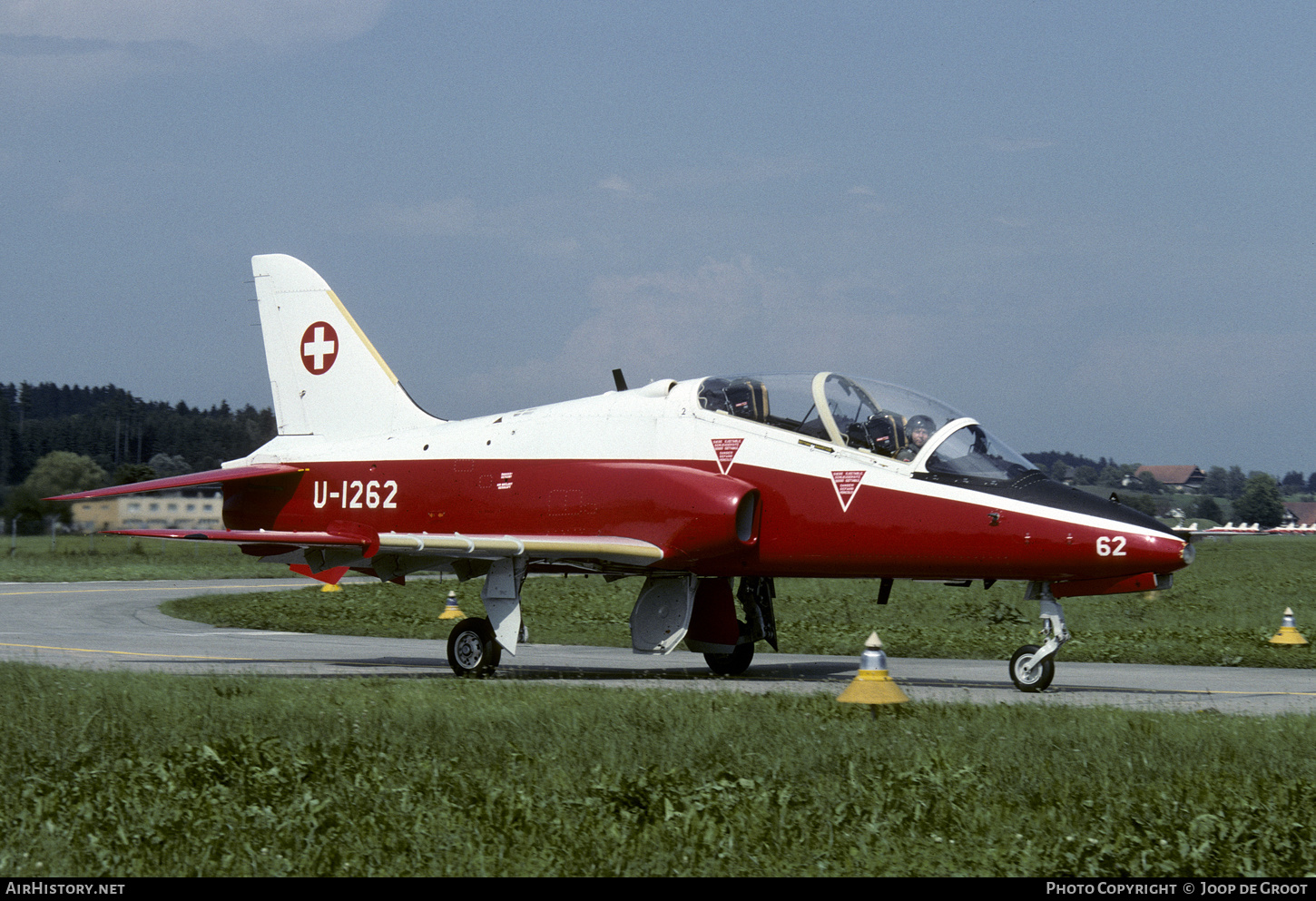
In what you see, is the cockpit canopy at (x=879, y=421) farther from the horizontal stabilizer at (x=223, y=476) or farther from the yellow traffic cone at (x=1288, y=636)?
the yellow traffic cone at (x=1288, y=636)

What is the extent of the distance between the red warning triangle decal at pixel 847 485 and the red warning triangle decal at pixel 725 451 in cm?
122

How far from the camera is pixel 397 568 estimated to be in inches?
601

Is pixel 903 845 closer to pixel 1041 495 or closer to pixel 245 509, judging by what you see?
pixel 1041 495

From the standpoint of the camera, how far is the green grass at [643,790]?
5887 mm

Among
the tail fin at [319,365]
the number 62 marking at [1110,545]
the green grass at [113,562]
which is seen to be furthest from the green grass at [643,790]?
the green grass at [113,562]

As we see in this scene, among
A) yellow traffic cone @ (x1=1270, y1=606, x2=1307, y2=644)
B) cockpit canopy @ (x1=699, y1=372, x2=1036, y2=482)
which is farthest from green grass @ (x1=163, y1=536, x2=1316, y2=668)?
cockpit canopy @ (x1=699, y1=372, x2=1036, y2=482)

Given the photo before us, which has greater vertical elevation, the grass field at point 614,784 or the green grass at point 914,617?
the grass field at point 614,784

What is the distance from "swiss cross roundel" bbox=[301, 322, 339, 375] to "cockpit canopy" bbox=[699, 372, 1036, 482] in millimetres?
6373

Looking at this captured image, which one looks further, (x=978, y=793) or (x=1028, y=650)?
(x=1028, y=650)

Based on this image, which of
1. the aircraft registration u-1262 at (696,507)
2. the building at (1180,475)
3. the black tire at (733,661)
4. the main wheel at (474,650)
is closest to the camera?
the aircraft registration u-1262 at (696,507)

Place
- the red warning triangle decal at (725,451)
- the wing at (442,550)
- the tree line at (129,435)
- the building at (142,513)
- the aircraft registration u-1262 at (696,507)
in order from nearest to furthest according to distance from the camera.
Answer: the aircraft registration u-1262 at (696,507)
the wing at (442,550)
the red warning triangle decal at (725,451)
the building at (142,513)
the tree line at (129,435)

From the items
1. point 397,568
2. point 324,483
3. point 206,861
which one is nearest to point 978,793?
point 206,861

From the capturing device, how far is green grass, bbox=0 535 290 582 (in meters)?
41.9

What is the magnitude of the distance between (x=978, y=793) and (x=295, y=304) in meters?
13.8
